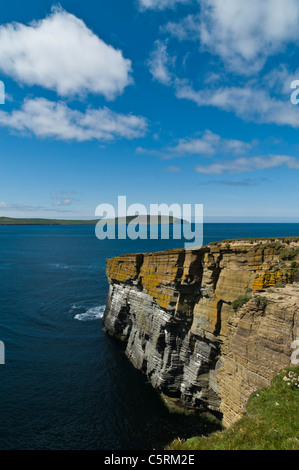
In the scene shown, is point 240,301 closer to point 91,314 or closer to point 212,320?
point 212,320

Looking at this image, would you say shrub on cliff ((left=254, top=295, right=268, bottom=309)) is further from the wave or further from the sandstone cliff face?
the wave

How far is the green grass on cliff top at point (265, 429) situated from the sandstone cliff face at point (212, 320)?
150 inches

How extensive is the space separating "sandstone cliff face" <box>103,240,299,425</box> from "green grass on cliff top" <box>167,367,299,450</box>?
3803 millimetres

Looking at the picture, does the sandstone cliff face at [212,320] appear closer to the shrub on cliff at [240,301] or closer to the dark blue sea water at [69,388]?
the shrub on cliff at [240,301]

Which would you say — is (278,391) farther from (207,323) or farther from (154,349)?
(154,349)

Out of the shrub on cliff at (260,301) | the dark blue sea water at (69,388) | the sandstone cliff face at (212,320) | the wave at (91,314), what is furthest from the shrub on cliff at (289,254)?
the wave at (91,314)

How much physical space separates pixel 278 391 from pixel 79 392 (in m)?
23.1

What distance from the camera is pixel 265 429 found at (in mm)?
10469

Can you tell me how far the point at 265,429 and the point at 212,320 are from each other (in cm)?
1398

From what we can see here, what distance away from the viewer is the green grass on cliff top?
953cm
